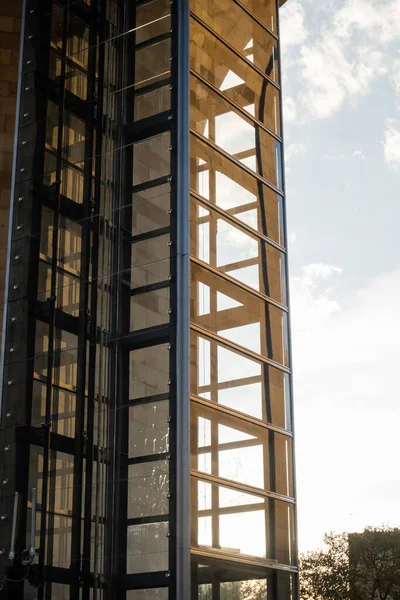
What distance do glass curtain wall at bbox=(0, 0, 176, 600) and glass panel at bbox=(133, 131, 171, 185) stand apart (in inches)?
0.8

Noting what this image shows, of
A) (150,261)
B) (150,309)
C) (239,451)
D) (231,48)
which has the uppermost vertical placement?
(231,48)

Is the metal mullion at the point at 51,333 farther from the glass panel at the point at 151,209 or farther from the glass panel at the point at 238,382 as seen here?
the glass panel at the point at 238,382

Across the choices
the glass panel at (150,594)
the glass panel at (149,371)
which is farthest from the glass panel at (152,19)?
the glass panel at (150,594)

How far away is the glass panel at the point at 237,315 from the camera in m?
14.1

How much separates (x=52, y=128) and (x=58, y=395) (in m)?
4.20

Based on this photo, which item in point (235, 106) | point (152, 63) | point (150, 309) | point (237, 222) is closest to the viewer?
point (150, 309)

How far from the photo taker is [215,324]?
1424cm

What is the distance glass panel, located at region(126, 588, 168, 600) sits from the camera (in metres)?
12.5

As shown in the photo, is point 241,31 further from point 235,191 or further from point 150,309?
point 150,309

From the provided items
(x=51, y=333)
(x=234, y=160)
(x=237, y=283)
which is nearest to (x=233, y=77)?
(x=234, y=160)

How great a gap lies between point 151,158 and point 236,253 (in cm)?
188

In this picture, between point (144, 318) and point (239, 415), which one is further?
point (239, 415)

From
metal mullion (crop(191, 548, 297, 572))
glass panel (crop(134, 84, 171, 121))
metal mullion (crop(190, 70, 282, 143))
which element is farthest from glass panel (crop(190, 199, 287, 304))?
metal mullion (crop(191, 548, 297, 572))

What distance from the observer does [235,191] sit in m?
15.6
